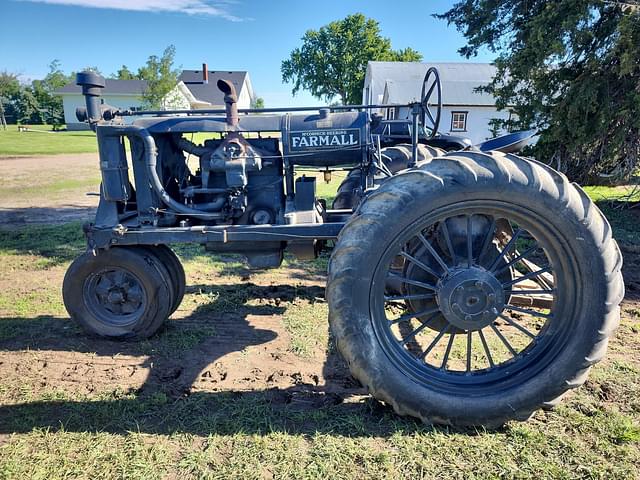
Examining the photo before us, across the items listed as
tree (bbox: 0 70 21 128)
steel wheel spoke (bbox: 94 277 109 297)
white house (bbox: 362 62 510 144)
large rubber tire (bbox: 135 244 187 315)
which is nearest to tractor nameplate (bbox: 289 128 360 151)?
large rubber tire (bbox: 135 244 187 315)

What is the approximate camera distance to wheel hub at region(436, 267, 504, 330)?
2.69 metres

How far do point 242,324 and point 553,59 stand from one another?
825 cm

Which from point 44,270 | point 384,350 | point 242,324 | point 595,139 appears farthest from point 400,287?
point 595,139

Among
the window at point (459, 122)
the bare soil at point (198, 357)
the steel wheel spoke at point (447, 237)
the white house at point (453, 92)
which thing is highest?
the white house at point (453, 92)

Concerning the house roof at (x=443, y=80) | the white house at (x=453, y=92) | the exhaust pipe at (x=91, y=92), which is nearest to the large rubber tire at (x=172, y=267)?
the exhaust pipe at (x=91, y=92)

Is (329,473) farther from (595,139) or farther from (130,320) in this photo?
(595,139)

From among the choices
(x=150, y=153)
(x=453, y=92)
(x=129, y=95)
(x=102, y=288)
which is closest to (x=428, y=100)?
(x=150, y=153)

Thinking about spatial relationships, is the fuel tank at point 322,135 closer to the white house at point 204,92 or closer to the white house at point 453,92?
the white house at point 204,92

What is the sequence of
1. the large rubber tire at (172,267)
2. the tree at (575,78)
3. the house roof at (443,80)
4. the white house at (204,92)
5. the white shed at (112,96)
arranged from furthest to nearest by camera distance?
the white shed at (112,96)
the white house at (204,92)
the house roof at (443,80)
the tree at (575,78)
the large rubber tire at (172,267)

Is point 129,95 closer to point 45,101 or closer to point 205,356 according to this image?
point 45,101

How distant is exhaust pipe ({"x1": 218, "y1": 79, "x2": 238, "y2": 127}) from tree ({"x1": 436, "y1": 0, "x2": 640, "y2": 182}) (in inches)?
284

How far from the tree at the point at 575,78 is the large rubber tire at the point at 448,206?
268 inches

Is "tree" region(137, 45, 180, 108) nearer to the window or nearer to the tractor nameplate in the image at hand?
the window

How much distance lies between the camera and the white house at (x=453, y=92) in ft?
91.3
